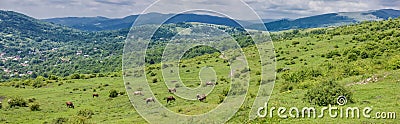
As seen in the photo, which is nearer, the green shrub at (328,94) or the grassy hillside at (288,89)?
the green shrub at (328,94)

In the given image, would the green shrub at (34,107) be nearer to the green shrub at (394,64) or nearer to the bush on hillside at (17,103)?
the bush on hillside at (17,103)

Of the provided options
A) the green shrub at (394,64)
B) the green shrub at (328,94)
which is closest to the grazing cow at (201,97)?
the green shrub at (328,94)

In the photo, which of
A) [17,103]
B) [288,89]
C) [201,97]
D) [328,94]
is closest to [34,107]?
[17,103]

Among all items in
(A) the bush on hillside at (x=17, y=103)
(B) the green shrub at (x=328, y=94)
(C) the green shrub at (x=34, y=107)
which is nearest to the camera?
(B) the green shrub at (x=328, y=94)

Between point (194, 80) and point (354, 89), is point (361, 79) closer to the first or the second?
point (354, 89)

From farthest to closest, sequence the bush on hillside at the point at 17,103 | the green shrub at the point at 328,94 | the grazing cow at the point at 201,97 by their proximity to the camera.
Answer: the bush on hillside at the point at 17,103, the grazing cow at the point at 201,97, the green shrub at the point at 328,94

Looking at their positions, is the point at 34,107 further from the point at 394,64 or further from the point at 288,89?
the point at 394,64

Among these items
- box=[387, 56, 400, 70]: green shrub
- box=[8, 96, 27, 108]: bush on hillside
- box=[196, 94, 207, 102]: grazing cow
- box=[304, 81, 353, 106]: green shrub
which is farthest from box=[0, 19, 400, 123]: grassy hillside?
box=[8, 96, 27, 108]: bush on hillside

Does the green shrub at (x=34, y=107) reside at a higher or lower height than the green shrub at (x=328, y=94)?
lower

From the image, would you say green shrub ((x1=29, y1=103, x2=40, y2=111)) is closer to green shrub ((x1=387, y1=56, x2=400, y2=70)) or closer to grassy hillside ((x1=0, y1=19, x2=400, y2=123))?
grassy hillside ((x1=0, y1=19, x2=400, y2=123))
